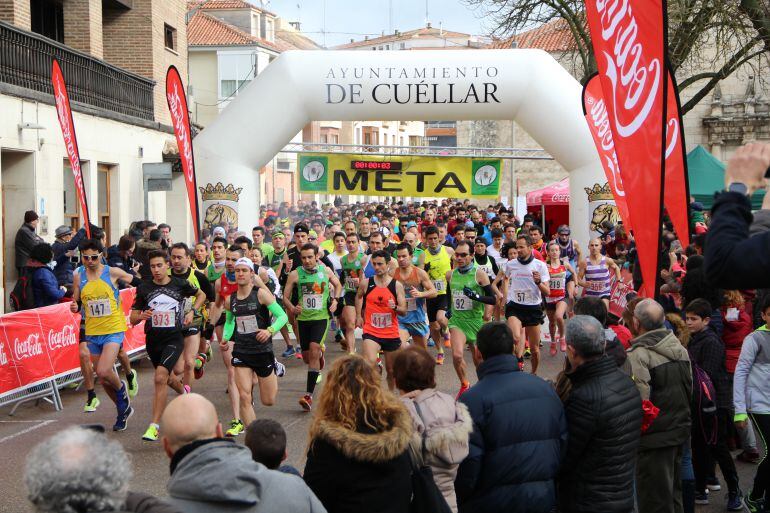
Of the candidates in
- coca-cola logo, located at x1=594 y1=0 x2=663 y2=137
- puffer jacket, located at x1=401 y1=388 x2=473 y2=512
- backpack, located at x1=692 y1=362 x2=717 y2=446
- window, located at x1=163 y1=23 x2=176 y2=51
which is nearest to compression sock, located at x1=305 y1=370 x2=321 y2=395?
backpack, located at x1=692 y1=362 x2=717 y2=446

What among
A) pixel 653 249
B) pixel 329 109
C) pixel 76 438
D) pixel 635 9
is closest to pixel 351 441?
pixel 76 438

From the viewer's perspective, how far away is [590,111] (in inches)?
513

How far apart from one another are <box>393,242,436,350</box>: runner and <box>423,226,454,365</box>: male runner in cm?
84

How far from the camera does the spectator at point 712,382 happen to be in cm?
713

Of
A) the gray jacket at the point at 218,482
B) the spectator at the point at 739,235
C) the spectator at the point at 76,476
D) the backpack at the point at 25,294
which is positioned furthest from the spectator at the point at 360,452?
the backpack at the point at 25,294

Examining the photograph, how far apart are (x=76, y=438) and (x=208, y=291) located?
27.1 feet

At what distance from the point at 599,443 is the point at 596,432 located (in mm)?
62

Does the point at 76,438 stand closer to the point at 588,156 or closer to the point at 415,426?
the point at 415,426

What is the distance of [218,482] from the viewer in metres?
3.25

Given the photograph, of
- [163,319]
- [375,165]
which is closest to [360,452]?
[163,319]

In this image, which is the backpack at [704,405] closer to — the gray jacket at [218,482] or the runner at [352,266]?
the gray jacket at [218,482]

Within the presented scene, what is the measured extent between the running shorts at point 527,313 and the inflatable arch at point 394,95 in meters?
5.75

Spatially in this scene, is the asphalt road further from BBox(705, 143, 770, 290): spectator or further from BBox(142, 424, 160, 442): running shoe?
BBox(705, 143, 770, 290): spectator

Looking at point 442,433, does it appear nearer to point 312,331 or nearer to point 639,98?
point 639,98
